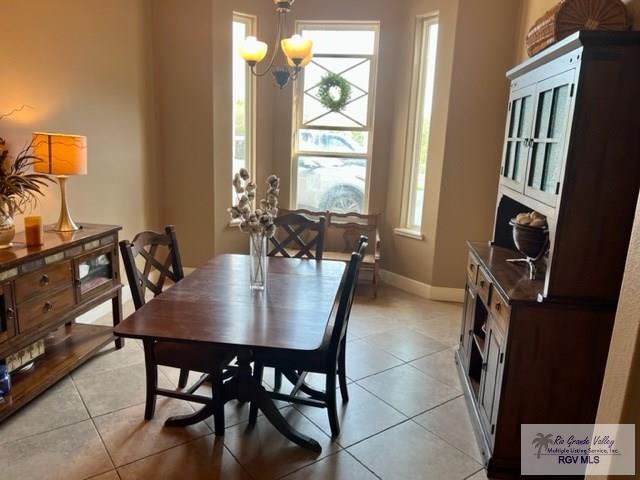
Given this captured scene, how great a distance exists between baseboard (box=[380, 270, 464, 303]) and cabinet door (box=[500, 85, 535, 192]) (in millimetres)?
1762

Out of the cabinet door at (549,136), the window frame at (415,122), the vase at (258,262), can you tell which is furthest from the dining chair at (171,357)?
the window frame at (415,122)

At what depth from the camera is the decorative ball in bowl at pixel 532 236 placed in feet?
7.30

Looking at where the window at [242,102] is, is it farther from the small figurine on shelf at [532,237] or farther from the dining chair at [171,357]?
the small figurine on shelf at [532,237]

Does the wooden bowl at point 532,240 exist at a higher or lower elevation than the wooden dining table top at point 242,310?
higher

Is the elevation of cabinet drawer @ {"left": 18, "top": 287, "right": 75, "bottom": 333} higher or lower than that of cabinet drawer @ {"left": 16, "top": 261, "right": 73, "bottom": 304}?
lower

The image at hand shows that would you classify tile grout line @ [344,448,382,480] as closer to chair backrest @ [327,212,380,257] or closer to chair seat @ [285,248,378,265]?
chair seat @ [285,248,378,265]

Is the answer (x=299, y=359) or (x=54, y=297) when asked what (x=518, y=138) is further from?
(x=54, y=297)

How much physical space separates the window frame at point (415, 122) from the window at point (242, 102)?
66.3 inches

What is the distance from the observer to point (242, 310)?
7.02 feet

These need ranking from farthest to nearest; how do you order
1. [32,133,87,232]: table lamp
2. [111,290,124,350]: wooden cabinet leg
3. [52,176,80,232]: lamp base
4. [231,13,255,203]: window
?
[231,13,255,203]: window, [111,290,124,350]: wooden cabinet leg, [52,176,80,232]: lamp base, [32,133,87,232]: table lamp

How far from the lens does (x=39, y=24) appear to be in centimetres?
296

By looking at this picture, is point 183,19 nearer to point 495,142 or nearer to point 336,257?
point 336,257

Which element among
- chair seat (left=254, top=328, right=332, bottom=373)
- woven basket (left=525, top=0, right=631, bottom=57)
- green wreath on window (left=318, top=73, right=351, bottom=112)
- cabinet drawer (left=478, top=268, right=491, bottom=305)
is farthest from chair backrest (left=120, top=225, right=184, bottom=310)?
green wreath on window (left=318, top=73, right=351, bottom=112)

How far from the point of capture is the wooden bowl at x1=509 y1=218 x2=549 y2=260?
2225 millimetres
